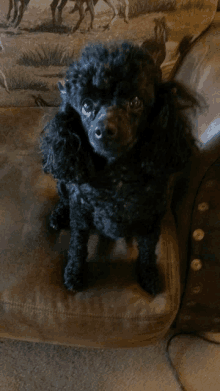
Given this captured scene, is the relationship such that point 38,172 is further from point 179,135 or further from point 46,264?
point 179,135

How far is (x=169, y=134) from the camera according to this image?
0.69 m

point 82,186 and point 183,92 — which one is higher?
point 183,92

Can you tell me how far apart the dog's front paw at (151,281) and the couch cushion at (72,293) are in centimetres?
2

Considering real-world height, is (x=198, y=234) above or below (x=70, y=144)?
below

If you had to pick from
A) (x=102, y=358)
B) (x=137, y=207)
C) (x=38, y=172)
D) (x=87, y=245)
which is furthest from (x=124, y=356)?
(x=38, y=172)

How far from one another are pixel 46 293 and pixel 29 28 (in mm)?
986

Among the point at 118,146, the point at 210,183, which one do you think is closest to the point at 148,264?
the point at 210,183

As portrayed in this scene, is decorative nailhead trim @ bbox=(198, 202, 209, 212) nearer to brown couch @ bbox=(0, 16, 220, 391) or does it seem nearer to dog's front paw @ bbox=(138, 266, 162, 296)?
brown couch @ bbox=(0, 16, 220, 391)

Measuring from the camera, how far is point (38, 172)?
1077mm

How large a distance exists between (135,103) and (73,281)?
0.51m

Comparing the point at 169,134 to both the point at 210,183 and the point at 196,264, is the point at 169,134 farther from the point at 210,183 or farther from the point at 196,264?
the point at 196,264

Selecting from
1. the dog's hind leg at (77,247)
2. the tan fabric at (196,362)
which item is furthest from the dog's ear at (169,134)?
the tan fabric at (196,362)

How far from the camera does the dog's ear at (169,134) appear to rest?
2.20ft

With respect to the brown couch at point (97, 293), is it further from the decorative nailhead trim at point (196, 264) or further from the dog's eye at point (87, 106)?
the dog's eye at point (87, 106)
